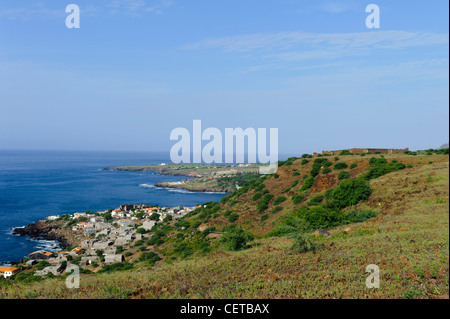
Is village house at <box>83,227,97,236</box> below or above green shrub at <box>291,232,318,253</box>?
below

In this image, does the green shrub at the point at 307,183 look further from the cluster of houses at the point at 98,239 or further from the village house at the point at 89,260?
the village house at the point at 89,260

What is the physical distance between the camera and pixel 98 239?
37.5 metres

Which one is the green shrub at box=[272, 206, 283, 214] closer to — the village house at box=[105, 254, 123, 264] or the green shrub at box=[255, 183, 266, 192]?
the green shrub at box=[255, 183, 266, 192]

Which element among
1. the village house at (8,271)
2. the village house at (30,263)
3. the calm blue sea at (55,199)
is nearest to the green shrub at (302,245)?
the village house at (8,271)

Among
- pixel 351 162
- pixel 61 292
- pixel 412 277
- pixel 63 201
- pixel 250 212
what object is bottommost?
pixel 63 201

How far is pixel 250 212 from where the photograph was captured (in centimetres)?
2614

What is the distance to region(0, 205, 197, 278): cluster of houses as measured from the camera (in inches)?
1056

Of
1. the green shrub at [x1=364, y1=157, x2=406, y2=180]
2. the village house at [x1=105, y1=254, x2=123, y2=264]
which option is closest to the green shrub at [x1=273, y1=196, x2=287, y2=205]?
the green shrub at [x1=364, y1=157, x2=406, y2=180]
